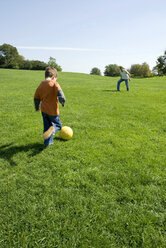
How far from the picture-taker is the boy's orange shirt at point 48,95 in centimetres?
393

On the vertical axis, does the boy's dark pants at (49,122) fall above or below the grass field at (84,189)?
above

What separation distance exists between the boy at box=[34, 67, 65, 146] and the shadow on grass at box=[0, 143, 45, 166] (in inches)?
10.4

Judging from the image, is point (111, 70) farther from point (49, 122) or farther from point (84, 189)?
point (84, 189)

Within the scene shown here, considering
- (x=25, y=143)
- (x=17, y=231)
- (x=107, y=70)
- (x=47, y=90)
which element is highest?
(x=107, y=70)

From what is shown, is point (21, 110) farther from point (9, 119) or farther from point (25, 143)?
point (25, 143)

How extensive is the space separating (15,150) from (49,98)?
1.58 metres

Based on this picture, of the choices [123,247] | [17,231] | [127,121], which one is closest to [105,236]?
[123,247]

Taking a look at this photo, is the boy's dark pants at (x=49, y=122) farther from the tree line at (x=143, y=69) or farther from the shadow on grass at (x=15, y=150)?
the tree line at (x=143, y=69)

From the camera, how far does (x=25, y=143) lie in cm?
456

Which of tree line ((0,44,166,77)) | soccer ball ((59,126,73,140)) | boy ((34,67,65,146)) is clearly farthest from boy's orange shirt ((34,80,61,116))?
tree line ((0,44,166,77))

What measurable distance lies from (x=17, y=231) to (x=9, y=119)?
493cm

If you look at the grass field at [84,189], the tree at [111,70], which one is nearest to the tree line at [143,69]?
the tree at [111,70]

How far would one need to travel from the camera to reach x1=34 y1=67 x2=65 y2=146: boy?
395cm

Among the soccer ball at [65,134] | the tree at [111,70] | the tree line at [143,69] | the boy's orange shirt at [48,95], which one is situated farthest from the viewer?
the tree at [111,70]
